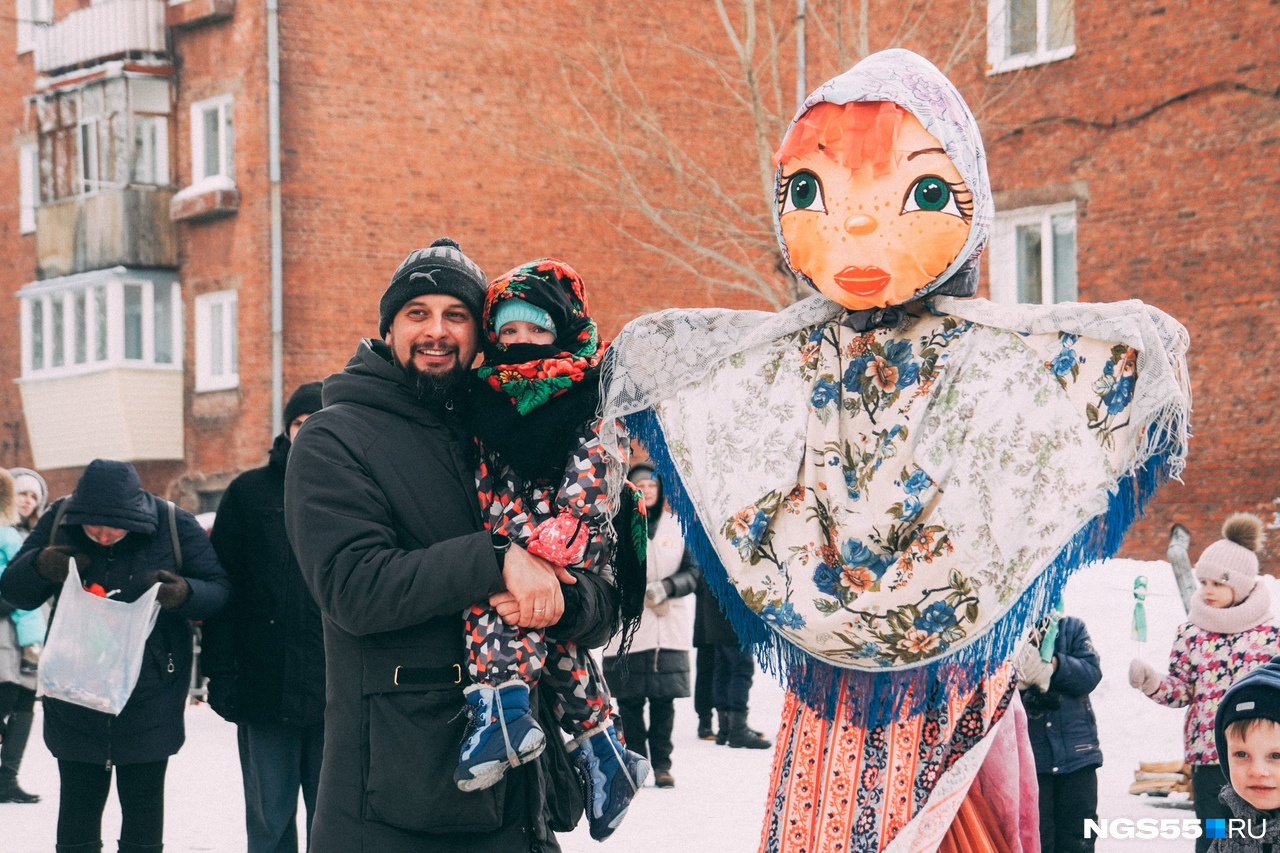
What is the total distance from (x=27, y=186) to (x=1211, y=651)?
26.8 m

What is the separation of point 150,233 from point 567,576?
75.9 feet

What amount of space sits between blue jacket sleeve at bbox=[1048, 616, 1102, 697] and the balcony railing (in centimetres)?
2185

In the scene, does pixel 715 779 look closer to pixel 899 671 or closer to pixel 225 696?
pixel 225 696

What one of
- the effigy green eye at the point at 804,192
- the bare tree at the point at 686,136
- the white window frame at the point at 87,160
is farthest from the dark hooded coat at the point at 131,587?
the white window frame at the point at 87,160

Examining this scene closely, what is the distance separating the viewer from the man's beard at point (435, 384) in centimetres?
404

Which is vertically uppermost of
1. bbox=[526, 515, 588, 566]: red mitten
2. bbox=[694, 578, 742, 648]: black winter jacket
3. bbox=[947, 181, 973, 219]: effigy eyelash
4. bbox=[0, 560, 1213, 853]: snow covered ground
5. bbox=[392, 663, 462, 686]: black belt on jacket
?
bbox=[947, 181, 973, 219]: effigy eyelash

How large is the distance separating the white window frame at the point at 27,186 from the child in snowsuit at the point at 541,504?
90.8 feet

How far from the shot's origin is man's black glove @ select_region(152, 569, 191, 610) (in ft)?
21.4

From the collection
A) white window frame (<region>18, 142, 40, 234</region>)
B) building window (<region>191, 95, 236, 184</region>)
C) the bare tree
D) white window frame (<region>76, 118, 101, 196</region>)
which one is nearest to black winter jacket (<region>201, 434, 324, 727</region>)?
the bare tree

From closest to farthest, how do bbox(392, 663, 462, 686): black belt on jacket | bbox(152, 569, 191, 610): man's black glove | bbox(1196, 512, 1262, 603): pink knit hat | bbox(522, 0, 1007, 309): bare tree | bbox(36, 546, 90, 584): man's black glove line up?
bbox(392, 663, 462, 686): black belt on jacket
bbox(152, 569, 191, 610): man's black glove
bbox(36, 546, 90, 584): man's black glove
bbox(1196, 512, 1262, 603): pink knit hat
bbox(522, 0, 1007, 309): bare tree

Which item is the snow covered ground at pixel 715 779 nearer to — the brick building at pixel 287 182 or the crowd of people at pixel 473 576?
the crowd of people at pixel 473 576

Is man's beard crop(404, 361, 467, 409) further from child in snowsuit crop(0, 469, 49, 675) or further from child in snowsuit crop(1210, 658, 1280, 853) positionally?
child in snowsuit crop(0, 469, 49, 675)

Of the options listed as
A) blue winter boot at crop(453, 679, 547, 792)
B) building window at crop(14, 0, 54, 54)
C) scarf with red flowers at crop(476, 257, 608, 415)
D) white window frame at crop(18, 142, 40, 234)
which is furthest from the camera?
white window frame at crop(18, 142, 40, 234)

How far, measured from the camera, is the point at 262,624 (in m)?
6.59
